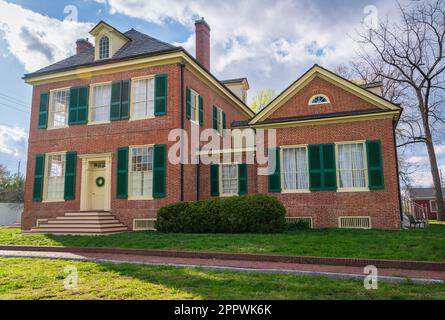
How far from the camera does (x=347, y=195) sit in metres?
13.4

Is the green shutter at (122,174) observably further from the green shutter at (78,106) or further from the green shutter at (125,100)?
the green shutter at (78,106)

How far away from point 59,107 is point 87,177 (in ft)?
13.4

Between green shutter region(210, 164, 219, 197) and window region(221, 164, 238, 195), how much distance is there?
9.1 inches

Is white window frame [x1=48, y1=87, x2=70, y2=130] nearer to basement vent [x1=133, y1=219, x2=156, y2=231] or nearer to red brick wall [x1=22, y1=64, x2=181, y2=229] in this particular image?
red brick wall [x1=22, y1=64, x2=181, y2=229]

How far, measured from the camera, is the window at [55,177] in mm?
16072

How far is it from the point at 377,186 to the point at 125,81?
11303 millimetres

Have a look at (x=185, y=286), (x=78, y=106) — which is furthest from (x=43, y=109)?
(x=185, y=286)

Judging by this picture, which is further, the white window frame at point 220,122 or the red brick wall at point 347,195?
the white window frame at point 220,122

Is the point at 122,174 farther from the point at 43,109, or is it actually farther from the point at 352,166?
the point at 352,166

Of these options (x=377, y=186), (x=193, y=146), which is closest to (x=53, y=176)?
(x=193, y=146)

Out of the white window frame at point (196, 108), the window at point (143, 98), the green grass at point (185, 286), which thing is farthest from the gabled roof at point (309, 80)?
the green grass at point (185, 286)

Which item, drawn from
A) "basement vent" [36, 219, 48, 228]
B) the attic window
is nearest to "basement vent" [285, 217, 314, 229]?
the attic window

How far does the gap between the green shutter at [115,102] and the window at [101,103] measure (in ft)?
1.21
